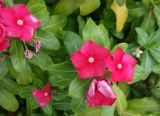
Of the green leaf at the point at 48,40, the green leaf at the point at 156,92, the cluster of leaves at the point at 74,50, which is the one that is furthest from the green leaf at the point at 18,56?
the green leaf at the point at 156,92

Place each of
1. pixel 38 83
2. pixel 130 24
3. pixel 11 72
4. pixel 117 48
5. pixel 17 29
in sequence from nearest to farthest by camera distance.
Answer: pixel 17 29, pixel 117 48, pixel 11 72, pixel 38 83, pixel 130 24

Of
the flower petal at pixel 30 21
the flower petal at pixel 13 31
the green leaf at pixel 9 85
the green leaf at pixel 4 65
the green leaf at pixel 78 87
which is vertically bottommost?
the green leaf at pixel 9 85

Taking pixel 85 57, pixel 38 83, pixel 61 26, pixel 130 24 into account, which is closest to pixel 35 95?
pixel 38 83

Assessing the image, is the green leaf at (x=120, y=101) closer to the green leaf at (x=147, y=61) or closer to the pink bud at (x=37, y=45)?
→ the green leaf at (x=147, y=61)

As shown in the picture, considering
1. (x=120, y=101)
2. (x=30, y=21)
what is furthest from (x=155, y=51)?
(x=30, y=21)

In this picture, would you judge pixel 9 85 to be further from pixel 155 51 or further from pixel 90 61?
pixel 155 51

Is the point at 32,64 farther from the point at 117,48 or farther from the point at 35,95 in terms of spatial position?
the point at 117,48
